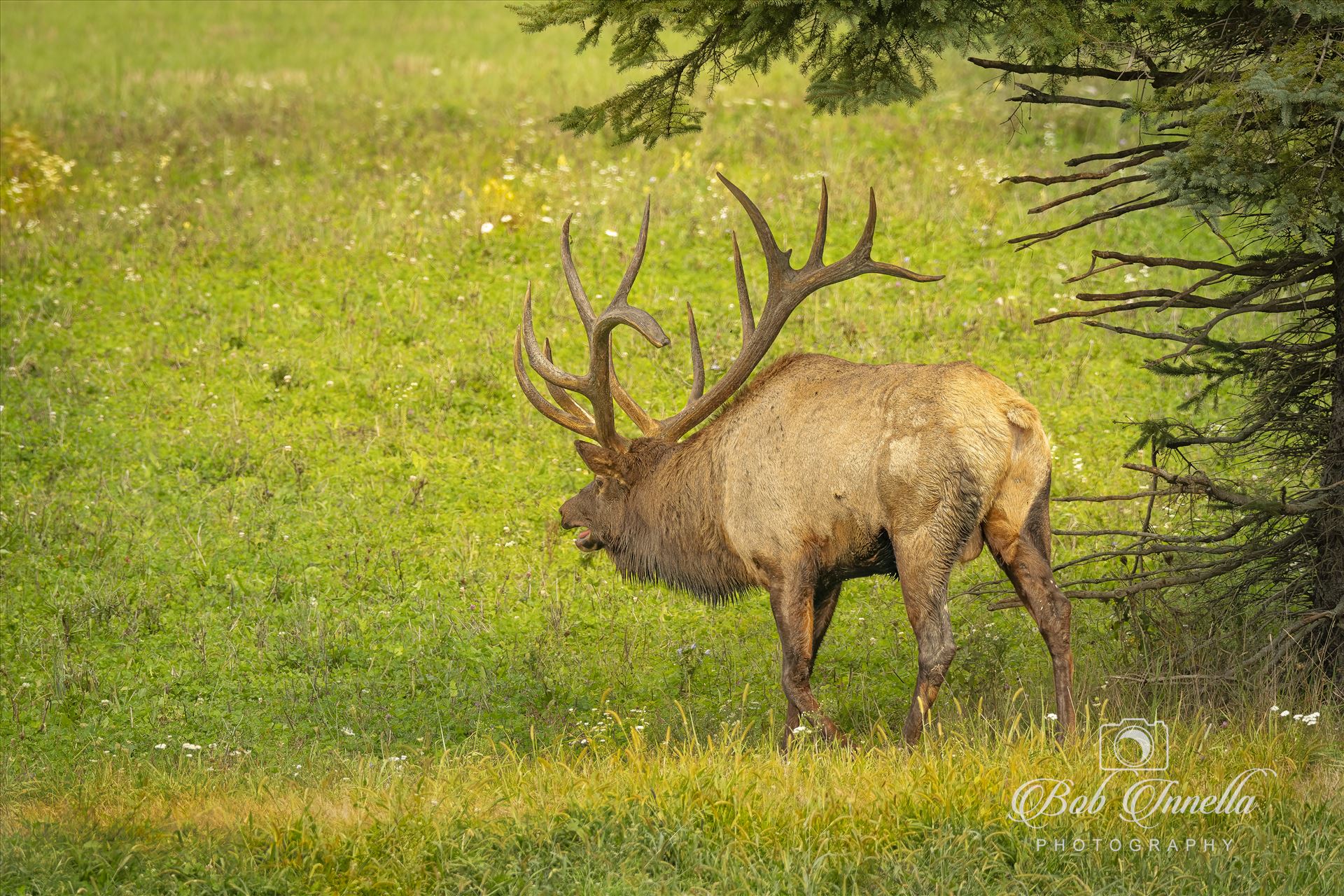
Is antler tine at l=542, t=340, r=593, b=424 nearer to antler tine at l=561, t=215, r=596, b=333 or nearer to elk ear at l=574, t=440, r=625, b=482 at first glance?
elk ear at l=574, t=440, r=625, b=482

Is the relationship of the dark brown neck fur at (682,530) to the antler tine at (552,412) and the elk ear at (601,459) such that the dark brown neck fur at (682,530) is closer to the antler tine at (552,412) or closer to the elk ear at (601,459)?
the elk ear at (601,459)

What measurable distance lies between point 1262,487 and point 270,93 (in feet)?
51.9

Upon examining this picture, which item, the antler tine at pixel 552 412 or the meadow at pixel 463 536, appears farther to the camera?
the antler tine at pixel 552 412

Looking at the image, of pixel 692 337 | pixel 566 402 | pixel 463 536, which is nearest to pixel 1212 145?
pixel 692 337

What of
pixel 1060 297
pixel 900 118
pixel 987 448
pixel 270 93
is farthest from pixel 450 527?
pixel 270 93

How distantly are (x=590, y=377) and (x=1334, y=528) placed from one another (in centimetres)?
413

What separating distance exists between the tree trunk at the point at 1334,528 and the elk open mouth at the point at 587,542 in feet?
13.3

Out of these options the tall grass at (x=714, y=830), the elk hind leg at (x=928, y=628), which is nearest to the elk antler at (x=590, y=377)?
the elk hind leg at (x=928, y=628)

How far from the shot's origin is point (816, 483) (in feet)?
23.9

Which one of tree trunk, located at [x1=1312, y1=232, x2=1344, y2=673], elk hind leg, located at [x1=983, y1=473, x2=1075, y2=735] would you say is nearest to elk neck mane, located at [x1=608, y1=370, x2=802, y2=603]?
elk hind leg, located at [x1=983, y1=473, x2=1075, y2=735]

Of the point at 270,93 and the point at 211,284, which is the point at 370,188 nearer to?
the point at 211,284

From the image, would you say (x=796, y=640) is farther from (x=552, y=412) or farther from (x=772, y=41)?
(x=772, y=41)

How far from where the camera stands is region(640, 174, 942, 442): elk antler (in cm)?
778

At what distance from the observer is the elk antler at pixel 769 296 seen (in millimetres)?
7781
